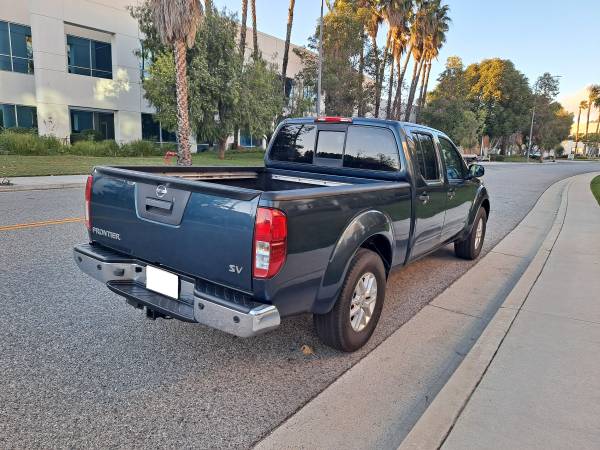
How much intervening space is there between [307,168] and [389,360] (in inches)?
89.7

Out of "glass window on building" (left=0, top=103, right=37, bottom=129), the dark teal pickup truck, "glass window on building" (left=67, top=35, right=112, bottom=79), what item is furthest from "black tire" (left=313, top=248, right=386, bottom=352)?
"glass window on building" (left=67, top=35, right=112, bottom=79)

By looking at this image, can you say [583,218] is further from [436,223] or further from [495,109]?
[495,109]

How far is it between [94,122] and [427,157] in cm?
2872

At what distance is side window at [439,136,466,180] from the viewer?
5.20 metres

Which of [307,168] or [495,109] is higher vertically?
[495,109]

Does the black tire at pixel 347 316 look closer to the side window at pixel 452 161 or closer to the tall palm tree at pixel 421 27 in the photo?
the side window at pixel 452 161

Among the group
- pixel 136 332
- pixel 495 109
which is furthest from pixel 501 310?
pixel 495 109

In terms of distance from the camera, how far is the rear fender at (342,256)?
3000mm

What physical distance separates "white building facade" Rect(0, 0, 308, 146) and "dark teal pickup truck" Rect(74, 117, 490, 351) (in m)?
26.1

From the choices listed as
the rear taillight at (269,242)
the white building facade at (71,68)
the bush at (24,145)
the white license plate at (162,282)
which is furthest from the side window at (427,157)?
the white building facade at (71,68)

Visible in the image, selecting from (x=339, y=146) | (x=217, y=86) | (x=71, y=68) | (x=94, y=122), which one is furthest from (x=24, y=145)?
(x=339, y=146)

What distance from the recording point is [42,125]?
25.3 m

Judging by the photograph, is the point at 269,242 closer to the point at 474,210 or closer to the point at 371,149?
the point at 371,149

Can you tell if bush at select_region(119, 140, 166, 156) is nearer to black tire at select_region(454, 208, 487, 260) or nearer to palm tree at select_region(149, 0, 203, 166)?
palm tree at select_region(149, 0, 203, 166)
